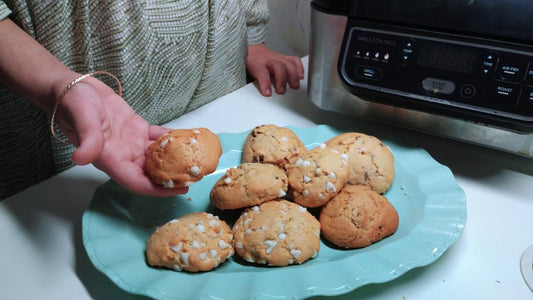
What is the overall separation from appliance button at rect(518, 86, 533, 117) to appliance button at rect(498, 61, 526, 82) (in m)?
0.02

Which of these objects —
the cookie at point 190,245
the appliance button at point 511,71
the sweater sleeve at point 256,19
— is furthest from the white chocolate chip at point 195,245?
the sweater sleeve at point 256,19

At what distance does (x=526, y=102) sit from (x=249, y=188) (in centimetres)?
45

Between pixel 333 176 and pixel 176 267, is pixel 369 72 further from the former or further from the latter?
pixel 176 267

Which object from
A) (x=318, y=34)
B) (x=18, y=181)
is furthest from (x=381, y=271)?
(x=18, y=181)

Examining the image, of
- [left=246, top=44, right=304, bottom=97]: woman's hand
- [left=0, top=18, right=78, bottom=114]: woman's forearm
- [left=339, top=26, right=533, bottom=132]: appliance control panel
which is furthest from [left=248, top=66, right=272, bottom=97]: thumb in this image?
[left=0, top=18, right=78, bottom=114]: woman's forearm

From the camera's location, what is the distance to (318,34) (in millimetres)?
831

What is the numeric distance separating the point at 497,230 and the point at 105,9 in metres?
0.76

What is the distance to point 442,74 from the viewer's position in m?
0.72

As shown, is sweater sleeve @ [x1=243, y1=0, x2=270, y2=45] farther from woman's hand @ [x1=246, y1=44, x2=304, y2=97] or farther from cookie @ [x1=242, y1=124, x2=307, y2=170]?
cookie @ [x1=242, y1=124, x2=307, y2=170]

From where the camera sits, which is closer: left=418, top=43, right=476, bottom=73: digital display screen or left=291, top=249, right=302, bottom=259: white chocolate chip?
left=291, top=249, right=302, bottom=259: white chocolate chip

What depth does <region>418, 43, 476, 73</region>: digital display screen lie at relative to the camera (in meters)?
0.70

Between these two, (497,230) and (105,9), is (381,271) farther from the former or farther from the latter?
(105,9)

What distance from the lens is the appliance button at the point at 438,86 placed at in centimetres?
72

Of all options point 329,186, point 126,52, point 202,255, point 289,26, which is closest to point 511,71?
point 329,186
